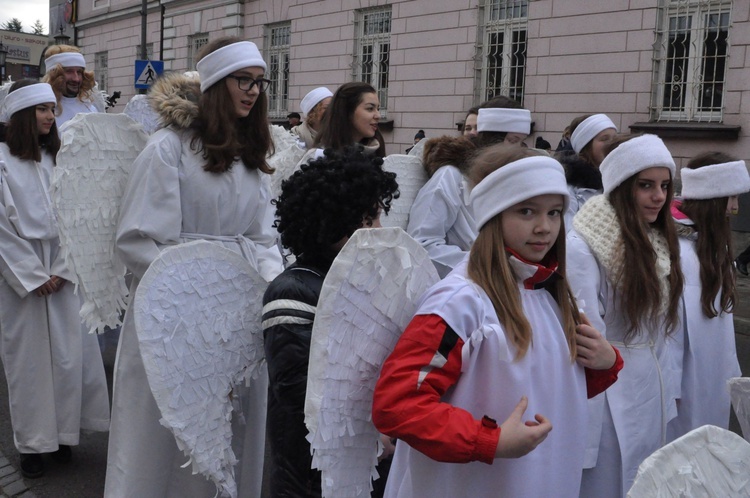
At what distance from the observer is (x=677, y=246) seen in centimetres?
305

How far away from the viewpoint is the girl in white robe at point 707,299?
317 cm

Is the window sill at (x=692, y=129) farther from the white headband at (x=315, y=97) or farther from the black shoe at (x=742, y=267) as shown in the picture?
the white headband at (x=315, y=97)

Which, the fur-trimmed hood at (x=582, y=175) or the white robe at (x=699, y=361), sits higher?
the fur-trimmed hood at (x=582, y=175)

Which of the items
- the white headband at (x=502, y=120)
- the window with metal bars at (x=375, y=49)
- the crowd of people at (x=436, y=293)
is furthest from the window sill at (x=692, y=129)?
the white headband at (x=502, y=120)

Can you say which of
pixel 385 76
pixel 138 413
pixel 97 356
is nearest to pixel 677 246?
pixel 138 413

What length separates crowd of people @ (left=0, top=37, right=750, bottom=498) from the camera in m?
1.93

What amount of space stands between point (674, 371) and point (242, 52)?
2046mm

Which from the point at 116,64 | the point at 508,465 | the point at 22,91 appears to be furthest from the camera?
the point at 116,64

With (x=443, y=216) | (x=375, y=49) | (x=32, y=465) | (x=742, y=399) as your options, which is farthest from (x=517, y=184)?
(x=375, y=49)

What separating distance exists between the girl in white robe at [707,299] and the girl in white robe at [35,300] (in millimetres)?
3111

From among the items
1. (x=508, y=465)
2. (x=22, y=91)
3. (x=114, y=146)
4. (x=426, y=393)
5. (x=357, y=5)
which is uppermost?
(x=357, y=5)

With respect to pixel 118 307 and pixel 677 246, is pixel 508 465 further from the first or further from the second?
pixel 118 307

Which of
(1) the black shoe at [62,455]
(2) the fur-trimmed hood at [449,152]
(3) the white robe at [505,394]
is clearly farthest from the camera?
(1) the black shoe at [62,455]

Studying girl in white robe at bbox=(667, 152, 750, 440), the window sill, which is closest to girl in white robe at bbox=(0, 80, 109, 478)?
girl in white robe at bbox=(667, 152, 750, 440)
